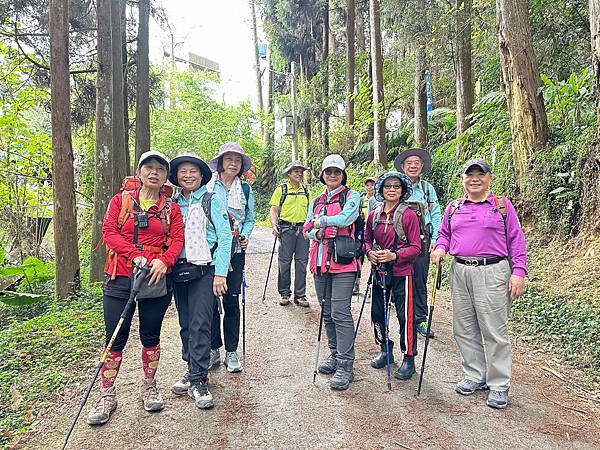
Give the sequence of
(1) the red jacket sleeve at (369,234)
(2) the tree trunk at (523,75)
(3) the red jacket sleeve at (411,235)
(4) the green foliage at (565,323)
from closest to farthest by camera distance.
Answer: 1. (3) the red jacket sleeve at (411,235)
2. (1) the red jacket sleeve at (369,234)
3. (4) the green foliage at (565,323)
4. (2) the tree trunk at (523,75)

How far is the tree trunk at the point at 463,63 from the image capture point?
1134 cm

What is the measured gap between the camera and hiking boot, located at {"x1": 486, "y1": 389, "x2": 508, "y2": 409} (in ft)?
13.1

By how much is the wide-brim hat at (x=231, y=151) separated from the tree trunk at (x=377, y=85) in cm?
984

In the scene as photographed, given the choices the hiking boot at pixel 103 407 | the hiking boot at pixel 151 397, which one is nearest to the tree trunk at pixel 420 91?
the hiking boot at pixel 151 397

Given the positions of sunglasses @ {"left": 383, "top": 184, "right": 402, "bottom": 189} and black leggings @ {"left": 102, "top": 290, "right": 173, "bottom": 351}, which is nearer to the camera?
black leggings @ {"left": 102, "top": 290, "right": 173, "bottom": 351}

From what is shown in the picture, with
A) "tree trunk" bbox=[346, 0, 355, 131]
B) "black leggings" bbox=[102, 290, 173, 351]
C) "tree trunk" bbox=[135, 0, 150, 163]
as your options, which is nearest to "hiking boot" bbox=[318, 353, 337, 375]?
"black leggings" bbox=[102, 290, 173, 351]

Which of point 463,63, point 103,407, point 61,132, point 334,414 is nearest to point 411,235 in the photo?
point 334,414

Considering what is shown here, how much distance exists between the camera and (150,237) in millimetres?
3914

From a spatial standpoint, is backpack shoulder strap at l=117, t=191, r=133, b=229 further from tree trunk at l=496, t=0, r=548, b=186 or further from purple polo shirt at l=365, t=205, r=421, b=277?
tree trunk at l=496, t=0, r=548, b=186

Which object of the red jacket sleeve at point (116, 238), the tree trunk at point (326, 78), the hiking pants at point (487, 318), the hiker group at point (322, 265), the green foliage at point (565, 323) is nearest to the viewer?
the red jacket sleeve at point (116, 238)

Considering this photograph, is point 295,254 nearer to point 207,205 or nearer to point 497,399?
point 207,205

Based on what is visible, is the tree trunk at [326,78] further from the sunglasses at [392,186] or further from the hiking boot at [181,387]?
the hiking boot at [181,387]

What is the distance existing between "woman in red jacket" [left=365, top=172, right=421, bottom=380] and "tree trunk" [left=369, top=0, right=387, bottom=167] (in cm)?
1011

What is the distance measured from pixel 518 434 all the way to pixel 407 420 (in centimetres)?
83
